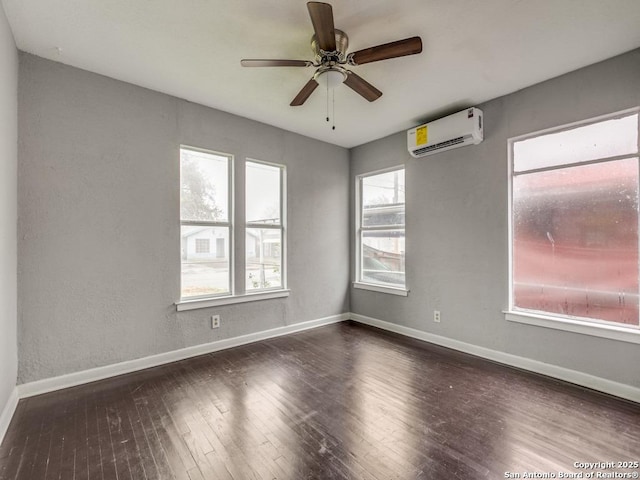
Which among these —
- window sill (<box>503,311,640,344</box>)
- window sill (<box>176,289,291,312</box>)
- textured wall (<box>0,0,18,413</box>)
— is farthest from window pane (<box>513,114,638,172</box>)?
textured wall (<box>0,0,18,413</box>)

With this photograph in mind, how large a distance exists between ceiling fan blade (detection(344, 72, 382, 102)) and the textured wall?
7.65ft

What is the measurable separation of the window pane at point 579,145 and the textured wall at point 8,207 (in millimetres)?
4336

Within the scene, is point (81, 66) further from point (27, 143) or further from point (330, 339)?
point (330, 339)

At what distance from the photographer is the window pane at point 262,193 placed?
388 centimetres

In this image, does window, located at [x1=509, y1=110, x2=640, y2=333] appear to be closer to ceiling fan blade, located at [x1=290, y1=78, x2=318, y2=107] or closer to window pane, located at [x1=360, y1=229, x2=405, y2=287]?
window pane, located at [x1=360, y1=229, x2=405, y2=287]

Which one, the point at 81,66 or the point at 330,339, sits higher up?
the point at 81,66

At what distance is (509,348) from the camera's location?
3117mm

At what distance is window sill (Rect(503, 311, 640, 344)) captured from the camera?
7.98 ft

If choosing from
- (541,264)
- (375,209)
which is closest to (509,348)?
(541,264)

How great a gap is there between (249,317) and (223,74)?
2.71m

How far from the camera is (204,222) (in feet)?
11.4

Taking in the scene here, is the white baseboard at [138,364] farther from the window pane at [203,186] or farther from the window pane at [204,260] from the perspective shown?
the window pane at [203,186]

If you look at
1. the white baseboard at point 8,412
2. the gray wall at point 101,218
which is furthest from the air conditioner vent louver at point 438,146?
the white baseboard at point 8,412

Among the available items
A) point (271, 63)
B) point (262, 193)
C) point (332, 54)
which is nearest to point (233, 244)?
point (262, 193)
